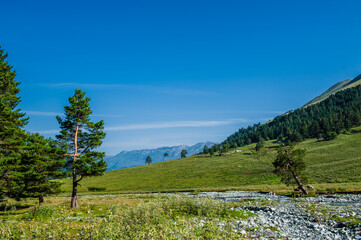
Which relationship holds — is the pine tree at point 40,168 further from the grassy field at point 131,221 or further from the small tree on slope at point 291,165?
the small tree on slope at point 291,165

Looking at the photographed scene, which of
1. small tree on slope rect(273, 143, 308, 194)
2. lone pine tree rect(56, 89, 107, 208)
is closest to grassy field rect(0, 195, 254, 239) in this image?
lone pine tree rect(56, 89, 107, 208)

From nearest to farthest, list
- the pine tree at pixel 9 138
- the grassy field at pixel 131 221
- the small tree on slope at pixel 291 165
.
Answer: the grassy field at pixel 131 221 → the pine tree at pixel 9 138 → the small tree on slope at pixel 291 165

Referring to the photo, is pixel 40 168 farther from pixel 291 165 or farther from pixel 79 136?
pixel 291 165

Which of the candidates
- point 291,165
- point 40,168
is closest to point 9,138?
point 40,168

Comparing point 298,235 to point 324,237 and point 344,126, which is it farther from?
point 344,126

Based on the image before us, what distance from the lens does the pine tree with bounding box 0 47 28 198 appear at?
85.0 feet

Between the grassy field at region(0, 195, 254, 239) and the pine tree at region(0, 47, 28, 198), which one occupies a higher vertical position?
the pine tree at region(0, 47, 28, 198)

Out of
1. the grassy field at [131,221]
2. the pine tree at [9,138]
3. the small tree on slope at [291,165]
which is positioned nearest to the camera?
the grassy field at [131,221]

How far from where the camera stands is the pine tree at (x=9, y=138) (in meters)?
25.9

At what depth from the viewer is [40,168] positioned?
28.3 meters

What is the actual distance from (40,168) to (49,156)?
2238 mm

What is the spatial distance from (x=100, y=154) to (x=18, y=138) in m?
12.6

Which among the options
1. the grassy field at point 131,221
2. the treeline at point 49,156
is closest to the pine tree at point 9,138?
the treeline at point 49,156

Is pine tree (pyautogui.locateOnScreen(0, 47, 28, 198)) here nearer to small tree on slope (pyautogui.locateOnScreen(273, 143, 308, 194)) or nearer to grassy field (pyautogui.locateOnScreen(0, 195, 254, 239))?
grassy field (pyautogui.locateOnScreen(0, 195, 254, 239))
